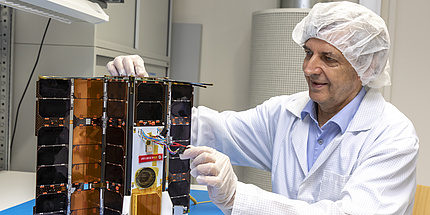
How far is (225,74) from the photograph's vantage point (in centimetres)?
332

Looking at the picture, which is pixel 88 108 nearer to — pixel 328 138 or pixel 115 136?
pixel 115 136

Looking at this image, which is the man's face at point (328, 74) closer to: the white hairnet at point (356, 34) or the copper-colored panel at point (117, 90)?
the white hairnet at point (356, 34)

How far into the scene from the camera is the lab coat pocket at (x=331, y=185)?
1383 millimetres

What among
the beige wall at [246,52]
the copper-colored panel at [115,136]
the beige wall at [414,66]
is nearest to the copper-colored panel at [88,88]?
the copper-colored panel at [115,136]


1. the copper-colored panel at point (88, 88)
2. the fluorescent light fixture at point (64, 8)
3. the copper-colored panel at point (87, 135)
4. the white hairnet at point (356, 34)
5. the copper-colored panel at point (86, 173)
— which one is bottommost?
the copper-colored panel at point (86, 173)

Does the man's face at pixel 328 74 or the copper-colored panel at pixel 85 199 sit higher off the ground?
the man's face at pixel 328 74

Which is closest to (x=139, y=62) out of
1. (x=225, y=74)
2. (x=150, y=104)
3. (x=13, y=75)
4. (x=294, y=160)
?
(x=150, y=104)

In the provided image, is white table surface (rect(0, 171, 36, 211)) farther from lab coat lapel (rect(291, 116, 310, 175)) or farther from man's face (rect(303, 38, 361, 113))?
man's face (rect(303, 38, 361, 113))

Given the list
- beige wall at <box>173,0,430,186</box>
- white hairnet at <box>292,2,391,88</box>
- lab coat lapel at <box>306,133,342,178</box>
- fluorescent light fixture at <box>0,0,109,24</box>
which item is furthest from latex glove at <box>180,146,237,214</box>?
beige wall at <box>173,0,430,186</box>

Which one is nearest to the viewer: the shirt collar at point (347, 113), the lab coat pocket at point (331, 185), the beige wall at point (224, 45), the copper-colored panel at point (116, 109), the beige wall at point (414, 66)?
the copper-colored panel at point (116, 109)

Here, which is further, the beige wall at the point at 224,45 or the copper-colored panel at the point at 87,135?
the beige wall at the point at 224,45

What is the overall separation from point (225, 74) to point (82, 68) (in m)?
1.48

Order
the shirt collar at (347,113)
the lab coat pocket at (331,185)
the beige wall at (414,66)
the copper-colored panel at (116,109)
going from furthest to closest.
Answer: the beige wall at (414,66)
the shirt collar at (347,113)
the lab coat pocket at (331,185)
the copper-colored panel at (116,109)

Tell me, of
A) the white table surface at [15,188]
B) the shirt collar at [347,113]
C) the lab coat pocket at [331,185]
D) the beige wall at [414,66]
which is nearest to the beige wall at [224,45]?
the beige wall at [414,66]
